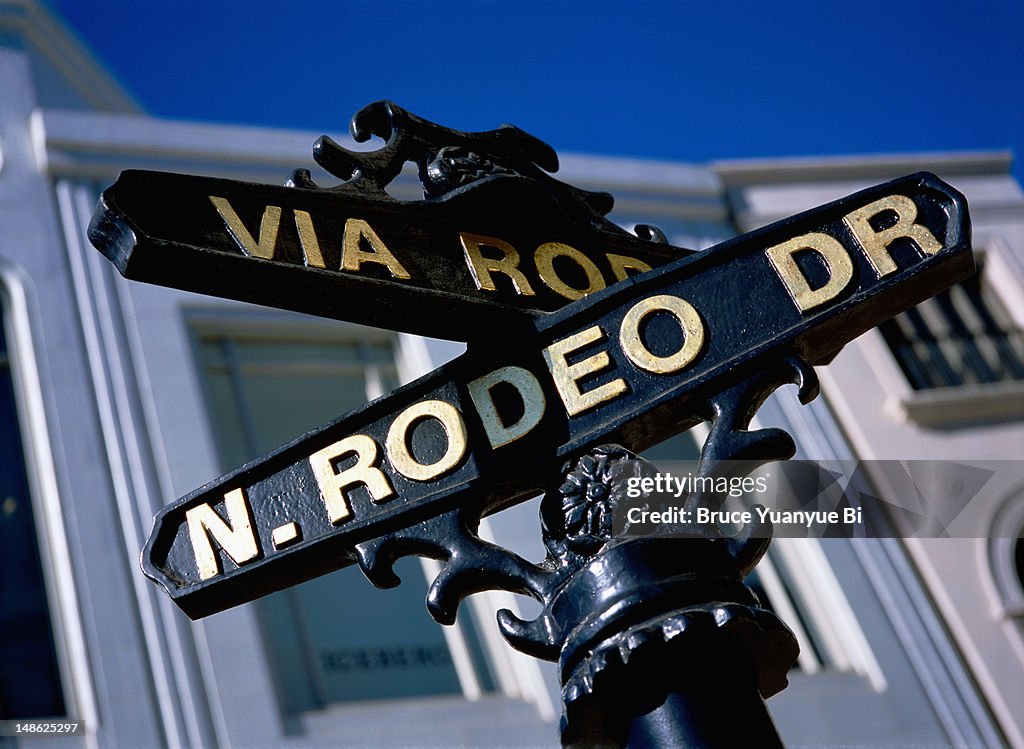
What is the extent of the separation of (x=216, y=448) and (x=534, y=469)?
270 inches

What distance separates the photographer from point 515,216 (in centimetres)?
238

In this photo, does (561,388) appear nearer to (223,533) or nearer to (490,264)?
(490,264)

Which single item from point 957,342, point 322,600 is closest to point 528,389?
point 322,600

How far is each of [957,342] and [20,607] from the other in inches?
340

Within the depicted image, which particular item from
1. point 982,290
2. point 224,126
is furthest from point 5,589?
point 982,290

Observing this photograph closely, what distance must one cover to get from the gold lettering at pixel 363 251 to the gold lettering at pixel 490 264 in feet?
0.48

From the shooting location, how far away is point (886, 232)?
2148 millimetres

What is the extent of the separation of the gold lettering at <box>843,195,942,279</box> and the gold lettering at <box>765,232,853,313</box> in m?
0.05

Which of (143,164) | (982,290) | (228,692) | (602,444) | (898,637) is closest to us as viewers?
(602,444)

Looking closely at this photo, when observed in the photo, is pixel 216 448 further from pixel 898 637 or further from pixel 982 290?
pixel 982 290

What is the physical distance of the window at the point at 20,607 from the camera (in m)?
6.89

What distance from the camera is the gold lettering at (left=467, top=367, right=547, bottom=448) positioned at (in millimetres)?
2076

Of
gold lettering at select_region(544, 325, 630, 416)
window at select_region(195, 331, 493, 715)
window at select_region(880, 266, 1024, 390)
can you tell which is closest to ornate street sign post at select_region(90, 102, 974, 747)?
gold lettering at select_region(544, 325, 630, 416)

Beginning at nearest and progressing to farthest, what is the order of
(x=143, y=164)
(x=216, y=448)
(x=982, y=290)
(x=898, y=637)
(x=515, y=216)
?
(x=515, y=216) < (x=216, y=448) < (x=898, y=637) < (x=143, y=164) < (x=982, y=290)
